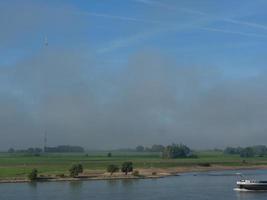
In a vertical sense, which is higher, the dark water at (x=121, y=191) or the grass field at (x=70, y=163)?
the grass field at (x=70, y=163)

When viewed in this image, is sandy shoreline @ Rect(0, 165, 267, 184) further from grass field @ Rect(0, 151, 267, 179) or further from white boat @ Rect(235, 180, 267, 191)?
white boat @ Rect(235, 180, 267, 191)

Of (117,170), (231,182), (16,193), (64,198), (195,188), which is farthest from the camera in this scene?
(117,170)

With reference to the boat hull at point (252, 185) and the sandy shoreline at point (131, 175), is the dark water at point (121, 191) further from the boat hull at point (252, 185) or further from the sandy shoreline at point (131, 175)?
the sandy shoreline at point (131, 175)

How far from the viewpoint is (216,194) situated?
56.8 m

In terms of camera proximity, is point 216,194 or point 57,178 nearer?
point 216,194

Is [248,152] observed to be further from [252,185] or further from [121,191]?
[121,191]

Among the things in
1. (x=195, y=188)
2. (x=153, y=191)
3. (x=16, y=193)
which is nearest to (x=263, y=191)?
(x=195, y=188)

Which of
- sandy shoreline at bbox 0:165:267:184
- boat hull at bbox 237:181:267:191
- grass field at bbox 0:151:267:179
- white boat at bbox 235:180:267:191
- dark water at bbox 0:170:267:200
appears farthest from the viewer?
grass field at bbox 0:151:267:179

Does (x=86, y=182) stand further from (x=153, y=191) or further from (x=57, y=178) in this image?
(x=153, y=191)

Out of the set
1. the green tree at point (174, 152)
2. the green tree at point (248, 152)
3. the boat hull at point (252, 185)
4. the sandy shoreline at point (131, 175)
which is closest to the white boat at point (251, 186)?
the boat hull at point (252, 185)

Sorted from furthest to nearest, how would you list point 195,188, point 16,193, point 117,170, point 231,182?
point 117,170, point 231,182, point 195,188, point 16,193

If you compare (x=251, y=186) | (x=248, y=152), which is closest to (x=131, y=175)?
(x=251, y=186)

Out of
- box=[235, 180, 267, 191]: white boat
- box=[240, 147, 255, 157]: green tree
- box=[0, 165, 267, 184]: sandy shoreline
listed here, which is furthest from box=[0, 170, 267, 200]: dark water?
box=[240, 147, 255, 157]: green tree

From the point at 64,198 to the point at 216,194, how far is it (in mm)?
15356
